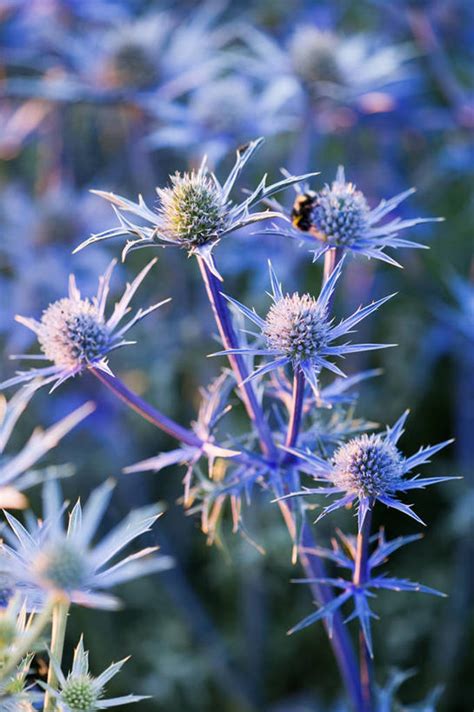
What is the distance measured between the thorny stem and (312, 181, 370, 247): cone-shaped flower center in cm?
4

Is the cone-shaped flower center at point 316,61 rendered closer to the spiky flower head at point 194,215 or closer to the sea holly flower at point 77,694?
the spiky flower head at point 194,215

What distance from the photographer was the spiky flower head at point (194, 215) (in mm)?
980

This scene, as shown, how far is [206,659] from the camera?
231cm

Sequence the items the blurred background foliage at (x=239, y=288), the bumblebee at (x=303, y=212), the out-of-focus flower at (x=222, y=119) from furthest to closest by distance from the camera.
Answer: the out-of-focus flower at (x=222, y=119) → the blurred background foliage at (x=239, y=288) → the bumblebee at (x=303, y=212)

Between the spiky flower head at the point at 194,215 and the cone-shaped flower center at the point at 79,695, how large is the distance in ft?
1.66

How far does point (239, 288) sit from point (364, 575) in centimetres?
200

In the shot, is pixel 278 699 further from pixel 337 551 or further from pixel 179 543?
pixel 337 551

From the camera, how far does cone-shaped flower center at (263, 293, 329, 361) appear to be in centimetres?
97

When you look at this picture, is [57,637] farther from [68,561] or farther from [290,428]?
[290,428]

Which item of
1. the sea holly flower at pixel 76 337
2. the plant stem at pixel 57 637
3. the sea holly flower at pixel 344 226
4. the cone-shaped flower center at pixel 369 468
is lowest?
the plant stem at pixel 57 637

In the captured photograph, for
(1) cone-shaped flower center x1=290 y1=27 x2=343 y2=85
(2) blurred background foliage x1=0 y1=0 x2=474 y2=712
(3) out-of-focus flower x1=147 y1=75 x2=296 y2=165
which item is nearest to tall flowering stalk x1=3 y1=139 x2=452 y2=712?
(2) blurred background foliage x1=0 y1=0 x2=474 y2=712

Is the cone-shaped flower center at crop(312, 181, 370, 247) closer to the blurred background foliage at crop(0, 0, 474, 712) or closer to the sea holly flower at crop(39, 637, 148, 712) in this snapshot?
the sea holly flower at crop(39, 637, 148, 712)

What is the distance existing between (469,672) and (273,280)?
171cm

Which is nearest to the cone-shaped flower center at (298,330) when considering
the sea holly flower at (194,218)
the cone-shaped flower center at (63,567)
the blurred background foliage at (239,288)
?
the sea holly flower at (194,218)
